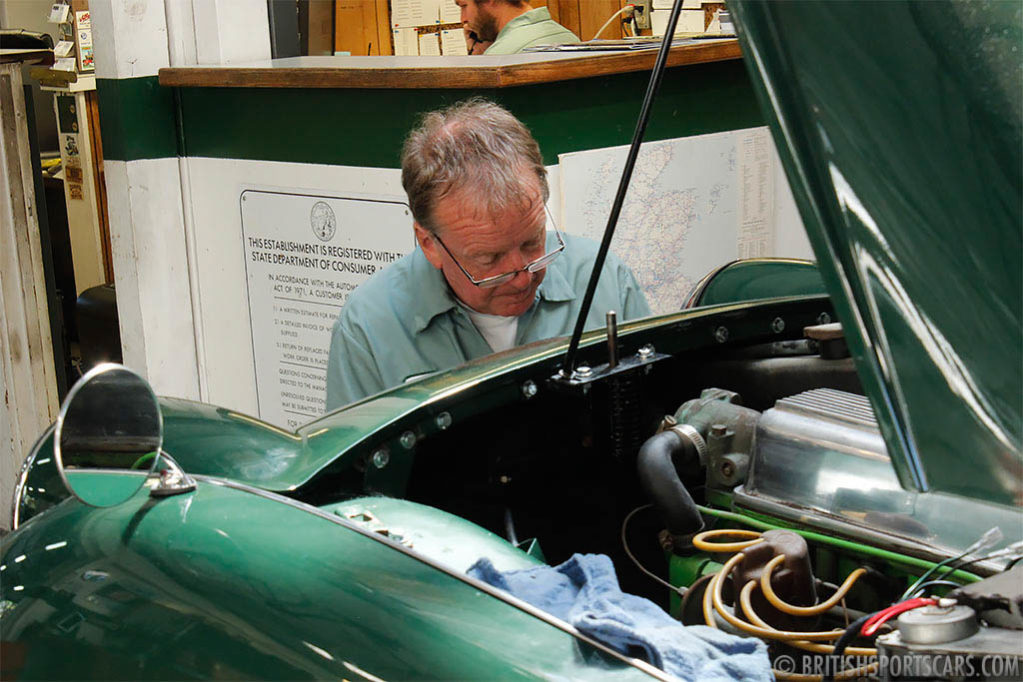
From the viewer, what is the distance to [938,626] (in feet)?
3.66

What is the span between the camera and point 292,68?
13.4 ft

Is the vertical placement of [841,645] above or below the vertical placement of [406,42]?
below

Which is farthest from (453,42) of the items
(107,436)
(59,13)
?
(107,436)

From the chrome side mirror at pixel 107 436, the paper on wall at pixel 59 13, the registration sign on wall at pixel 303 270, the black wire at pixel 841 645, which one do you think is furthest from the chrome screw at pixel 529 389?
the paper on wall at pixel 59 13

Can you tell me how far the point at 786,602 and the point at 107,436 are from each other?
3.15 ft

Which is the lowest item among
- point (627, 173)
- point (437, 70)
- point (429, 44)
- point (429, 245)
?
point (429, 245)

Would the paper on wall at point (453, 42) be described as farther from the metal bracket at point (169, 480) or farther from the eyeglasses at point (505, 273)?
the metal bracket at point (169, 480)

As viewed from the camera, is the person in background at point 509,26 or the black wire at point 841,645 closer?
the black wire at point 841,645

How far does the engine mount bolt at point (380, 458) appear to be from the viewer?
5.98ft

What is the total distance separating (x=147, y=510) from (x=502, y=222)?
4.37ft

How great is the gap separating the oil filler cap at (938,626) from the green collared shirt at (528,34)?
13.9 feet

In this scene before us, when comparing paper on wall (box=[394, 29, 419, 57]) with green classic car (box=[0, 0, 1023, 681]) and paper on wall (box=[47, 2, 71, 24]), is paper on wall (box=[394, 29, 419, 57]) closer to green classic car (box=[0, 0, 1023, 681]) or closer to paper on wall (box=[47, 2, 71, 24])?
paper on wall (box=[47, 2, 71, 24])

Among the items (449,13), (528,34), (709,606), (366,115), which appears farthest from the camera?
(449,13)

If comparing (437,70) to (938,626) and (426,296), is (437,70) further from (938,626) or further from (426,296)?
(938,626)
